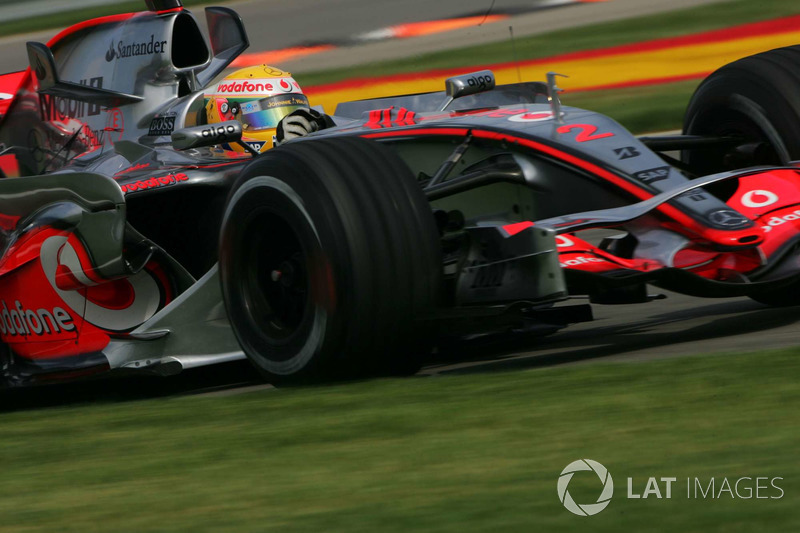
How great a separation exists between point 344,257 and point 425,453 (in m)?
1.07

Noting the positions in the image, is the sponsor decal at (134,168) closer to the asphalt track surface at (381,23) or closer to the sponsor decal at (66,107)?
the sponsor decal at (66,107)

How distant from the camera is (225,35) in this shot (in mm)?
7621

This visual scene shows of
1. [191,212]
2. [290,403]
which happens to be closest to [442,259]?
[290,403]

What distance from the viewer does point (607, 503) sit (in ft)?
10.2

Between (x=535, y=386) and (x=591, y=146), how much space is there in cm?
128

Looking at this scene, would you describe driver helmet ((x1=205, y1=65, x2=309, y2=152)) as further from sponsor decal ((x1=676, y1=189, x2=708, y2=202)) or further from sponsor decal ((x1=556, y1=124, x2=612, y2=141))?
sponsor decal ((x1=676, y1=189, x2=708, y2=202))

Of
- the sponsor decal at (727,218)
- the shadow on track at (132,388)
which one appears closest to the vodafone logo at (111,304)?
the shadow on track at (132,388)

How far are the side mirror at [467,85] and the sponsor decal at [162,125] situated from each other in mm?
1441

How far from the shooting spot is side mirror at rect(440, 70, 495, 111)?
6.62 m

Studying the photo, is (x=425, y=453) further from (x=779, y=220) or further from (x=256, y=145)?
(x=256, y=145)

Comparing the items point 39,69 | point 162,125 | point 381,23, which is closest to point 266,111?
point 162,125

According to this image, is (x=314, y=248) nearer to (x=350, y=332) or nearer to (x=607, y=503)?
(x=350, y=332)

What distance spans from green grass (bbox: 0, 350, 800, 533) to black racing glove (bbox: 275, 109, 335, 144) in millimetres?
1862

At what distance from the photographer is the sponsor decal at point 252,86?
271 inches
